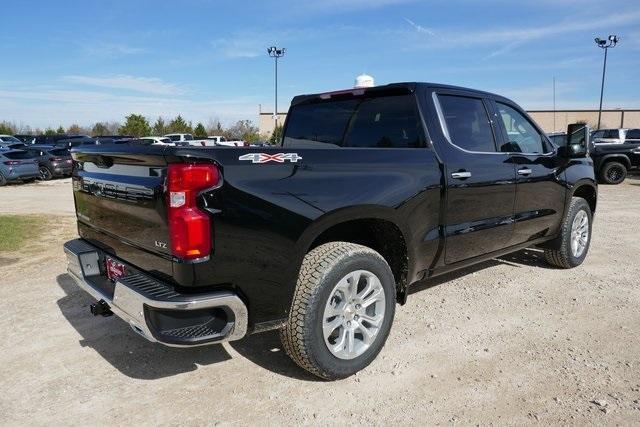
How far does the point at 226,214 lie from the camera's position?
8.22 ft

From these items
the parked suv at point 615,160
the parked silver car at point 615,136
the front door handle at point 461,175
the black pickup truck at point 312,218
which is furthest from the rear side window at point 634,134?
the front door handle at point 461,175

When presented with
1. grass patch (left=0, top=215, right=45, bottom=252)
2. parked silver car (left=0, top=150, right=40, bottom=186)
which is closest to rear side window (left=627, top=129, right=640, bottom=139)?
grass patch (left=0, top=215, right=45, bottom=252)

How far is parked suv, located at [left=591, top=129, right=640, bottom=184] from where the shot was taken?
1711 cm

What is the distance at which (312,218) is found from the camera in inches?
111

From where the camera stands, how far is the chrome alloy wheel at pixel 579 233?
557 centimetres

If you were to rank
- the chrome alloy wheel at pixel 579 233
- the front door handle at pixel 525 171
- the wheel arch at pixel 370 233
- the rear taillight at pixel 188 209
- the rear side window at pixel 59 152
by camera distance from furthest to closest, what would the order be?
the rear side window at pixel 59 152, the chrome alloy wheel at pixel 579 233, the front door handle at pixel 525 171, the wheel arch at pixel 370 233, the rear taillight at pixel 188 209

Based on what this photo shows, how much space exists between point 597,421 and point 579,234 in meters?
3.52

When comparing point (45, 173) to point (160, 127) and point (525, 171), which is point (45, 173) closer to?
point (525, 171)

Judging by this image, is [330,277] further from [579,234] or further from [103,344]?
[579,234]

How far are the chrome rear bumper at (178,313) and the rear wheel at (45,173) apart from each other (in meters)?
20.0

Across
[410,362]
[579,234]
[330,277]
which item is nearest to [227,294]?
[330,277]

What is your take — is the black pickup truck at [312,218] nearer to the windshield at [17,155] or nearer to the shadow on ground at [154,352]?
the shadow on ground at [154,352]

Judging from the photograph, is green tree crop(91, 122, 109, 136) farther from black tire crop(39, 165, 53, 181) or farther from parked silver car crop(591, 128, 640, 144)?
parked silver car crop(591, 128, 640, 144)

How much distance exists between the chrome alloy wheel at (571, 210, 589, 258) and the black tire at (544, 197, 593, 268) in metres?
0.04
